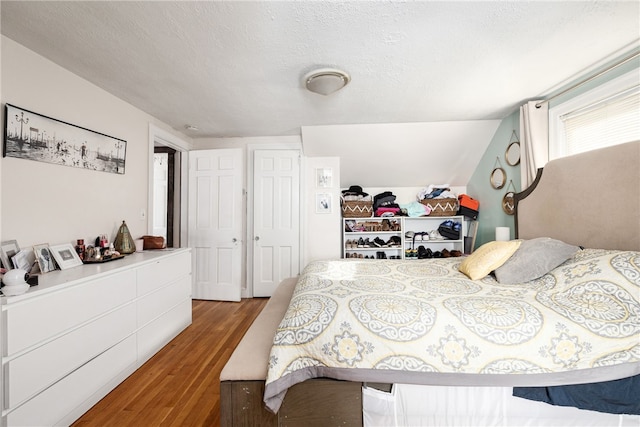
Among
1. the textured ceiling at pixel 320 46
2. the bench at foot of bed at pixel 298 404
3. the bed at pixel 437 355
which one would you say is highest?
the textured ceiling at pixel 320 46

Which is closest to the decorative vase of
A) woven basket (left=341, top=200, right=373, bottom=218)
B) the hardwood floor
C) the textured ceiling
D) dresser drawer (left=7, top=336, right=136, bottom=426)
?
dresser drawer (left=7, top=336, right=136, bottom=426)

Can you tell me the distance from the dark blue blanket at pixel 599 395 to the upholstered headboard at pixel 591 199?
89 cm

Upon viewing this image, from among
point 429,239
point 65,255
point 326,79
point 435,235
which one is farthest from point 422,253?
point 65,255

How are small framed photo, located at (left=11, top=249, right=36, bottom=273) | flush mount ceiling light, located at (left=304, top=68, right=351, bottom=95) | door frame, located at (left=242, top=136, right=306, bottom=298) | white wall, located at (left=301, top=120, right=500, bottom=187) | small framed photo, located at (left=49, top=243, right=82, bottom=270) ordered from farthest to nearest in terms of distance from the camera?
1. door frame, located at (left=242, top=136, right=306, bottom=298)
2. white wall, located at (left=301, top=120, right=500, bottom=187)
3. flush mount ceiling light, located at (left=304, top=68, right=351, bottom=95)
4. small framed photo, located at (left=49, top=243, right=82, bottom=270)
5. small framed photo, located at (left=11, top=249, right=36, bottom=273)

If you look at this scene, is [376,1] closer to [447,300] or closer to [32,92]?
[447,300]

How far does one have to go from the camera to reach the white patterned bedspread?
1.07m

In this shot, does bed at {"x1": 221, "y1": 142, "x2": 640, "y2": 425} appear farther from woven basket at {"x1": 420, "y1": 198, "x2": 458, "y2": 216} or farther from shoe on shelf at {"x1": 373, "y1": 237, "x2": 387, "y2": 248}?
shoe on shelf at {"x1": 373, "y1": 237, "x2": 387, "y2": 248}

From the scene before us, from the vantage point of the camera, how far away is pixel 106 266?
5.79 ft

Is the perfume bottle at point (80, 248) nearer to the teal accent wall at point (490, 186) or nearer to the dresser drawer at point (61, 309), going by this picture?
the dresser drawer at point (61, 309)

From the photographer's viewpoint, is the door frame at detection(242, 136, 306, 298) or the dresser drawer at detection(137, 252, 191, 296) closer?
the dresser drawer at detection(137, 252, 191, 296)

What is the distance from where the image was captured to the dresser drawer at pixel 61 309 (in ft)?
3.81

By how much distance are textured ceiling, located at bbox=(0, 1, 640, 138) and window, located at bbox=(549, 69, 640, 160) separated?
222mm

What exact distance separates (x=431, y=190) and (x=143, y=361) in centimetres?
395

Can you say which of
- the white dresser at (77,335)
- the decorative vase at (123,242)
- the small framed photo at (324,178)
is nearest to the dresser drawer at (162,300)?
the white dresser at (77,335)
